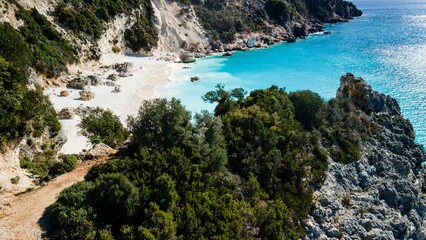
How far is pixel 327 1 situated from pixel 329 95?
404ft

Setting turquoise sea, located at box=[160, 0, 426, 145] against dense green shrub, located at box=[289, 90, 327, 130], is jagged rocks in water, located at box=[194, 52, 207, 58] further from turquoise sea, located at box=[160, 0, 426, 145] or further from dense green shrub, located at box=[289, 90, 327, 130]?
dense green shrub, located at box=[289, 90, 327, 130]

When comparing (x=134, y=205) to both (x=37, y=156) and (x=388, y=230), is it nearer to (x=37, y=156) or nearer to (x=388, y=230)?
(x=37, y=156)

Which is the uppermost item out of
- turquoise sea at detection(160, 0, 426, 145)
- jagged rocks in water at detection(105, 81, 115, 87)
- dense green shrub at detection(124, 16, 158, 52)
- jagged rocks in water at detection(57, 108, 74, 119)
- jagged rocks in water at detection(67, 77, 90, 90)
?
dense green shrub at detection(124, 16, 158, 52)

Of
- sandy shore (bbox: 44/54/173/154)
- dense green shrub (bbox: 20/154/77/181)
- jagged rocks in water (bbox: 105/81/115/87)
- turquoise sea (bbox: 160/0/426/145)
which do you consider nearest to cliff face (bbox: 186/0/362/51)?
turquoise sea (bbox: 160/0/426/145)

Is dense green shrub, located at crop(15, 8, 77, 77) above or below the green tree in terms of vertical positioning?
above

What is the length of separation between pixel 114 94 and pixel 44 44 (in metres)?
13.9

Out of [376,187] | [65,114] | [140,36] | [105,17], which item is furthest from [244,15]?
[376,187]

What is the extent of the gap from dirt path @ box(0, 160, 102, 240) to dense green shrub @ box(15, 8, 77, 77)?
110 ft

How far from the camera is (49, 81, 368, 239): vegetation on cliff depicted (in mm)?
17984

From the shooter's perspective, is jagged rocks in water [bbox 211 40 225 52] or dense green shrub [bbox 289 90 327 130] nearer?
dense green shrub [bbox 289 90 327 130]

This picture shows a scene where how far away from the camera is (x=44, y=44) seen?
53.7 meters

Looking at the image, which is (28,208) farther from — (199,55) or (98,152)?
(199,55)

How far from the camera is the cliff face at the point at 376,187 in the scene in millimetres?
25906

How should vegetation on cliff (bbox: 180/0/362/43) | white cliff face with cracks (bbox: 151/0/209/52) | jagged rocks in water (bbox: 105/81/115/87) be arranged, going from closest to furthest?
jagged rocks in water (bbox: 105/81/115/87) < white cliff face with cracks (bbox: 151/0/209/52) < vegetation on cliff (bbox: 180/0/362/43)
